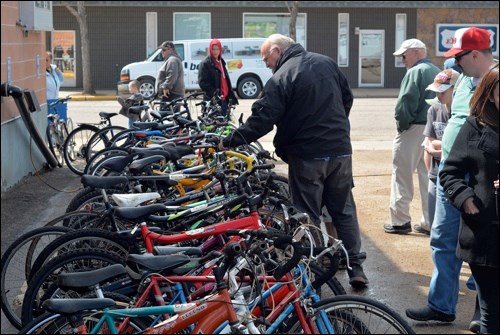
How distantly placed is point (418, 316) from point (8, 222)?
16.6 ft

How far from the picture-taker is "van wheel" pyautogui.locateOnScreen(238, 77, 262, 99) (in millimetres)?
29719

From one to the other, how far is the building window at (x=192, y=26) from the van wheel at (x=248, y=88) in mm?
5758

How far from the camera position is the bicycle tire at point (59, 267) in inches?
200

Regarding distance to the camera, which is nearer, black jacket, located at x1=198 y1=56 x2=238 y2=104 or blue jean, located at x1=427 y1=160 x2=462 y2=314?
blue jean, located at x1=427 y1=160 x2=462 y2=314

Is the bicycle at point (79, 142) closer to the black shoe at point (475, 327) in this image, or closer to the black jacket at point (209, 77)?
the black jacket at point (209, 77)

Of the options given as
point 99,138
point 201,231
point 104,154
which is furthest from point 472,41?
point 99,138

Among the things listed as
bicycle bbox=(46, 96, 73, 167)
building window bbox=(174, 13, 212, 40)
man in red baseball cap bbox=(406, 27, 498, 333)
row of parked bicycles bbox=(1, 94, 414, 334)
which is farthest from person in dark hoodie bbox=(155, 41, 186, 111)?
building window bbox=(174, 13, 212, 40)

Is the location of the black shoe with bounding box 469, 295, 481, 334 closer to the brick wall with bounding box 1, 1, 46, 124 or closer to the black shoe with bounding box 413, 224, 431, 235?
the black shoe with bounding box 413, 224, 431, 235

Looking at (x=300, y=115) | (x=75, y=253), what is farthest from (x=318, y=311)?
(x=300, y=115)

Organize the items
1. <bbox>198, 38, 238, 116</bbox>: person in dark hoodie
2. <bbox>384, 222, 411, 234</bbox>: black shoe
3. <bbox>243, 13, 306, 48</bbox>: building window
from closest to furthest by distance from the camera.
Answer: <bbox>384, 222, 411, 234</bbox>: black shoe → <bbox>198, 38, 238, 116</bbox>: person in dark hoodie → <bbox>243, 13, 306, 48</bbox>: building window

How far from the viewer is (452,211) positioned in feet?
18.8

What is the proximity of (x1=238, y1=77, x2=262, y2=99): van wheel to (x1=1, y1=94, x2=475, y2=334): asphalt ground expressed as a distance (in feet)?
41.4

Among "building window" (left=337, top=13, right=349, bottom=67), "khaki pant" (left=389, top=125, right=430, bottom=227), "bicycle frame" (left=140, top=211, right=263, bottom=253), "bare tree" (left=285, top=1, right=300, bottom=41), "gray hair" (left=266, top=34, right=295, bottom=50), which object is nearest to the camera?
"bicycle frame" (left=140, top=211, right=263, bottom=253)

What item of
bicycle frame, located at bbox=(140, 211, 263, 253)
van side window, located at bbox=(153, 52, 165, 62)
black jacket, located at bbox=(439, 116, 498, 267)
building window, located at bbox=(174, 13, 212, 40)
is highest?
building window, located at bbox=(174, 13, 212, 40)
